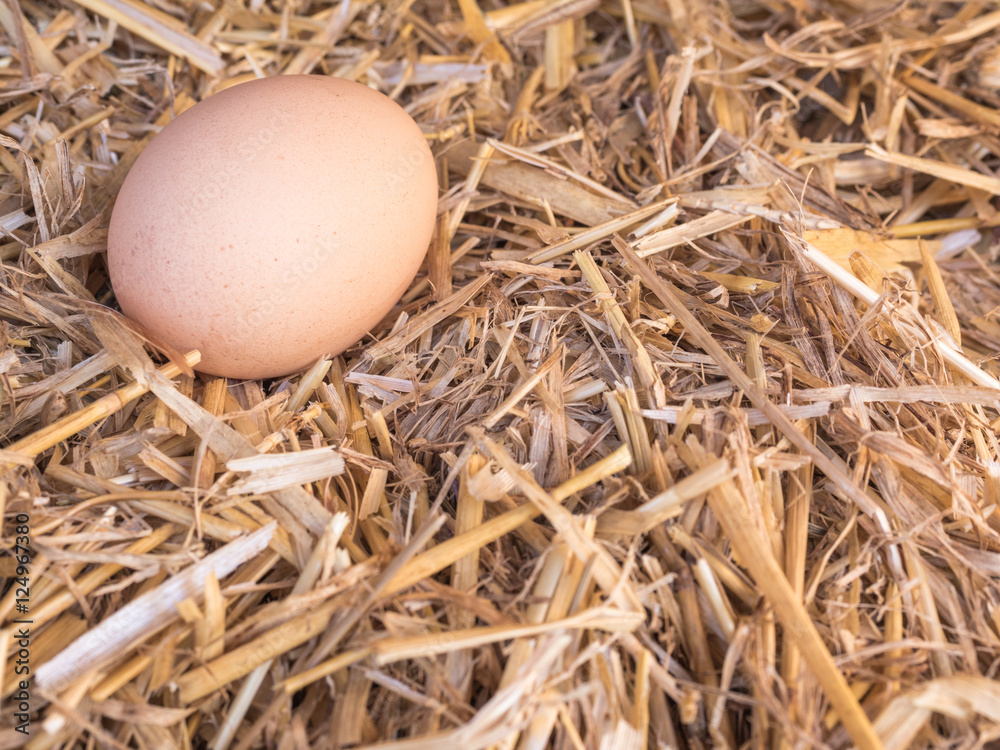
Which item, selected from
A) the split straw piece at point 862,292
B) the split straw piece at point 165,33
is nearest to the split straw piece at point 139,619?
the split straw piece at point 862,292

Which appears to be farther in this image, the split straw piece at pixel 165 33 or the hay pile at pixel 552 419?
the split straw piece at pixel 165 33

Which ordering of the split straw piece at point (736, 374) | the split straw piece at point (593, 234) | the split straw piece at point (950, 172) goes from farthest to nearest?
the split straw piece at point (950, 172) < the split straw piece at point (593, 234) < the split straw piece at point (736, 374)

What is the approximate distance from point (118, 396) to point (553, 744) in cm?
92

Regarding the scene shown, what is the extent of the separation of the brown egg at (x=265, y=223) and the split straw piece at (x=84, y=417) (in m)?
0.06

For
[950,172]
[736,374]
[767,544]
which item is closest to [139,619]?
[767,544]

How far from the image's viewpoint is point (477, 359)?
134 cm

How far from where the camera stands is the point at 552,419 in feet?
3.99

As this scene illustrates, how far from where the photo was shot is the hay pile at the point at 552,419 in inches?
38.2

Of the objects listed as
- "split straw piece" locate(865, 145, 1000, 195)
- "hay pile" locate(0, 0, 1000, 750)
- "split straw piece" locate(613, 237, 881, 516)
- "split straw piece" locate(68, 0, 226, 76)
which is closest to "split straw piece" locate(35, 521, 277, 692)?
"hay pile" locate(0, 0, 1000, 750)

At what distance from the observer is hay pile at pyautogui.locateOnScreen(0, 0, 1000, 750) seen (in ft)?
3.18

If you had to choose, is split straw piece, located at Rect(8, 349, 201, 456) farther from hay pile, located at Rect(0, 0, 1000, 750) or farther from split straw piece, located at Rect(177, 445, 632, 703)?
split straw piece, located at Rect(177, 445, 632, 703)

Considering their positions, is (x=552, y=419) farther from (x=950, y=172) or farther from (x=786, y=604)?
(x=950, y=172)

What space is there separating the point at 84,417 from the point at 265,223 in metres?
0.45

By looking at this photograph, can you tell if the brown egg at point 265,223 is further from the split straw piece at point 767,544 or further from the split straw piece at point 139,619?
the split straw piece at point 767,544
